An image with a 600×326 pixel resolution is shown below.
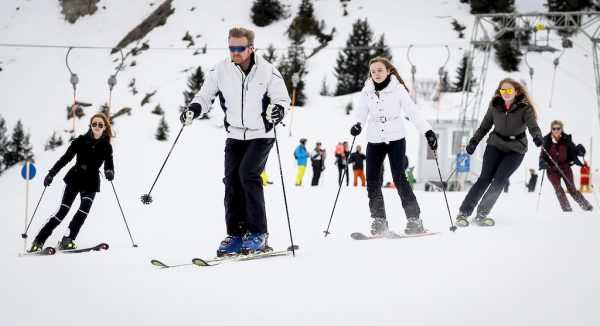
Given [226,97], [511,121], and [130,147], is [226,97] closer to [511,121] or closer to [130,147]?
[511,121]

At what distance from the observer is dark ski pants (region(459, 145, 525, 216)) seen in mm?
5887

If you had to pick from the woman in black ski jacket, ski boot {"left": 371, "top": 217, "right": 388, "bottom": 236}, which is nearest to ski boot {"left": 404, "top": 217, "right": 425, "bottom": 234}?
ski boot {"left": 371, "top": 217, "right": 388, "bottom": 236}

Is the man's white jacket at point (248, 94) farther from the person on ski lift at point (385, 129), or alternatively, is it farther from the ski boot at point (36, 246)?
the ski boot at point (36, 246)

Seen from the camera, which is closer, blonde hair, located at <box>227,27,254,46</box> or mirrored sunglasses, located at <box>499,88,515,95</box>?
blonde hair, located at <box>227,27,254,46</box>

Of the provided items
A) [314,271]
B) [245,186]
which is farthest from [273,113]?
[314,271]

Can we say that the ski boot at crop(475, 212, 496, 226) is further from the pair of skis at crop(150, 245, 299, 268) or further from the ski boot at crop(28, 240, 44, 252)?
the ski boot at crop(28, 240, 44, 252)

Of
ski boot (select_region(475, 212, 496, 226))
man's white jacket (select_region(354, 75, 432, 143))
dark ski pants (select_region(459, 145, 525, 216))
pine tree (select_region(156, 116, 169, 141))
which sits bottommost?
pine tree (select_region(156, 116, 169, 141))

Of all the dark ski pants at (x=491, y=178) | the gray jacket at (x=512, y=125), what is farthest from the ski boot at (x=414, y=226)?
the gray jacket at (x=512, y=125)

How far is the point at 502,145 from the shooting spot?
596 centimetres

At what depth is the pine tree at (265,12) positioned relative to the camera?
40625mm

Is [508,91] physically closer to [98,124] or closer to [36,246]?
[98,124]

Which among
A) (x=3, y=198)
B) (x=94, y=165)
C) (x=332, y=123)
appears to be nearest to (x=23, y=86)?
(x=332, y=123)

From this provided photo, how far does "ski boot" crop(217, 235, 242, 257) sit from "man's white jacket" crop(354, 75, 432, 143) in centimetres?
185

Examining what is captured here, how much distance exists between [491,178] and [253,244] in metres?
3.26
